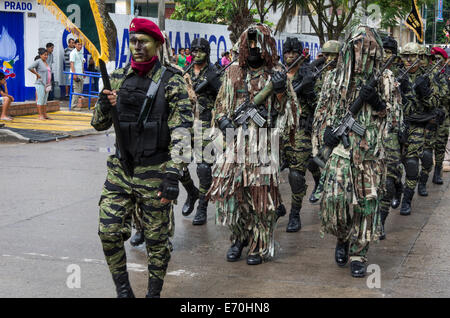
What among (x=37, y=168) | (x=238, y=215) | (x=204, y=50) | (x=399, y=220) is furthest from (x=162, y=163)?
(x=37, y=168)

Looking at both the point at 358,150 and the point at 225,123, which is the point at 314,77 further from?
the point at 358,150

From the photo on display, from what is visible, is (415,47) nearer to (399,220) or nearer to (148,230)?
(399,220)

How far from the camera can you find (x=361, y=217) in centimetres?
557

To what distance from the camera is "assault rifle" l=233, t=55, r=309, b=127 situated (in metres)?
5.78

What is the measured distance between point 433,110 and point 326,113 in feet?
10.7

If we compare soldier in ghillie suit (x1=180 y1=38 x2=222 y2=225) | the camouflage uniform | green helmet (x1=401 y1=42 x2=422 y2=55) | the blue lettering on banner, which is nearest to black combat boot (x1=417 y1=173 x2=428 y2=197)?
green helmet (x1=401 y1=42 x2=422 y2=55)

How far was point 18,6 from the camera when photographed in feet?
60.2

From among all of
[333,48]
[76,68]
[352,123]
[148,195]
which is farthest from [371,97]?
[76,68]

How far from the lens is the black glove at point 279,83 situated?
5648 millimetres

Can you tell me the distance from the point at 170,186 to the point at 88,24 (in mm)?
1950

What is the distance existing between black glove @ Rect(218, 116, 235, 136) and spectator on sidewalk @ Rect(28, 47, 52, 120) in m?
10.8

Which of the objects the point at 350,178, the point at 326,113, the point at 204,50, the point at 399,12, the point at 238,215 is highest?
the point at 399,12

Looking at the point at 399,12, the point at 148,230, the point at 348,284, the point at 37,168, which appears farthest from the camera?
the point at 399,12

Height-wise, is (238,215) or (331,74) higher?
(331,74)
